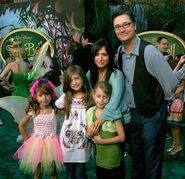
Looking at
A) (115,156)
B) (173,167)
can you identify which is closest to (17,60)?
(173,167)

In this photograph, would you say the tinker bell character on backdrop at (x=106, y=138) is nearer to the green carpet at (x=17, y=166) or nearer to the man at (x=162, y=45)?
the green carpet at (x=17, y=166)

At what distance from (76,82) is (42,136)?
65 cm

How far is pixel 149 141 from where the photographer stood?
3.01m

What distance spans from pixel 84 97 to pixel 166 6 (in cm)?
502

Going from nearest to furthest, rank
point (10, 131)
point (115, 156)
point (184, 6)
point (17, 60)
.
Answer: point (115, 156), point (17, 60), point (10, 131), point (184, 6)

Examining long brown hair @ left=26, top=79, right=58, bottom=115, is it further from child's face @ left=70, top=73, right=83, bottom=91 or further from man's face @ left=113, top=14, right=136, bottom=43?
man's face @ left=113, top=14, right=136, bottom=43

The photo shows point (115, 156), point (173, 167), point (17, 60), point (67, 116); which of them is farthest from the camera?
point (17, 60)

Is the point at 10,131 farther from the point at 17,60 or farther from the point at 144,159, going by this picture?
the point at 144,159

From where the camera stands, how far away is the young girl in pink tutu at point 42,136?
345 centimetres

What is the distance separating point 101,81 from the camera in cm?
308

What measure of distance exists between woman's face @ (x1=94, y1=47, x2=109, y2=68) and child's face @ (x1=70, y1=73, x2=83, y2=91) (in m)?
0.26

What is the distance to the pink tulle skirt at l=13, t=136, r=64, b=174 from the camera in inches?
135

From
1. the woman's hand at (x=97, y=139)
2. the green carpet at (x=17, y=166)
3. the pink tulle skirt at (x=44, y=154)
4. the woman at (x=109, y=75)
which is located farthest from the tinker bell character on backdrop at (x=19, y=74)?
the woman's hand at (x=97, y=139)

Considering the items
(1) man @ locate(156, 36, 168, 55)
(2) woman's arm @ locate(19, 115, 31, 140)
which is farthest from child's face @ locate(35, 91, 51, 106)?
(1) man @ locate(156, 36, 168, 55)
